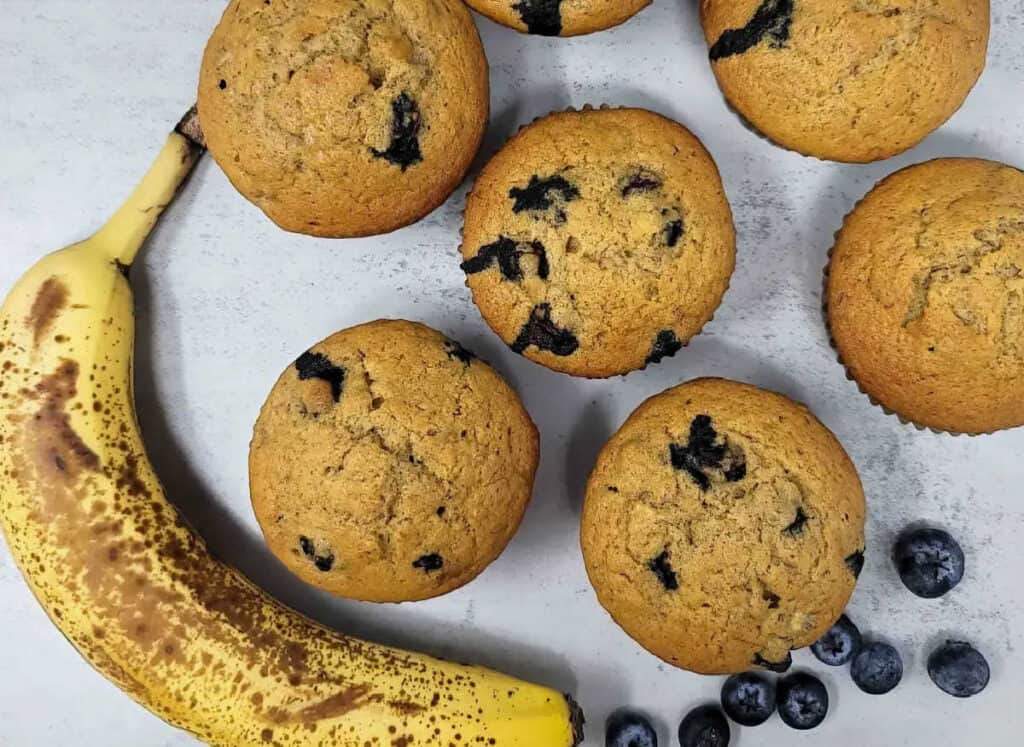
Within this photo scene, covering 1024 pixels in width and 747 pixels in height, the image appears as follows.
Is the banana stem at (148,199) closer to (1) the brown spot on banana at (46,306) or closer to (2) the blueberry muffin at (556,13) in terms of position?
(1) the brown spot on banana at (46,306)

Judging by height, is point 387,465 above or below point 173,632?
above

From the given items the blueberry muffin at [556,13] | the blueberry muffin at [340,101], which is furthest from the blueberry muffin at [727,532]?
the blueberry muffin at [556,13]

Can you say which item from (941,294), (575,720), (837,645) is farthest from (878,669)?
(941,294)

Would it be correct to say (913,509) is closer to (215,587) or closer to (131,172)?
(215,587)

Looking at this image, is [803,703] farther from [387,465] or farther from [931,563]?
[387,465]

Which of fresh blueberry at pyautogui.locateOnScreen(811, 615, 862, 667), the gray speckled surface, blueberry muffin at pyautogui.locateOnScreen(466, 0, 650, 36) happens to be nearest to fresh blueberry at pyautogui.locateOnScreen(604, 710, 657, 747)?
the gray speckled surface

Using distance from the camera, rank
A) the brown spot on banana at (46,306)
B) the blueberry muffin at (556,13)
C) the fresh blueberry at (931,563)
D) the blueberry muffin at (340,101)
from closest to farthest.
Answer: the blueberry muffin at (340,101)
the blueberry muffin at (556,13)
the brown spot on banana at (46,306)
the fresh blueberry at (931,563)
